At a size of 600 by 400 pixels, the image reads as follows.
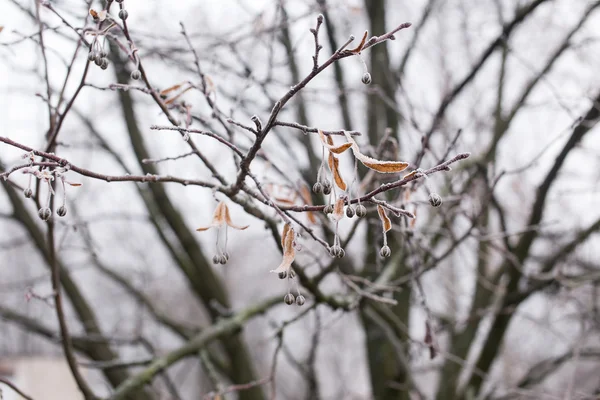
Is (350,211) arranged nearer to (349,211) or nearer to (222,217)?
(349,211)

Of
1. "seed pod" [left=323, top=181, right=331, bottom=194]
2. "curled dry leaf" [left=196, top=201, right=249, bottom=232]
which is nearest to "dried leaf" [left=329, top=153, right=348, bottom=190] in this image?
"seed pod" [left=323, top=181, right=331, bottom=194]

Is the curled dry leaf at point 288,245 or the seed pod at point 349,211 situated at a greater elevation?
the curled dry leaf at point 288,245

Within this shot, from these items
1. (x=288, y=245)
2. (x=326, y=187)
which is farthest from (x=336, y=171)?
(x=288, y=245)

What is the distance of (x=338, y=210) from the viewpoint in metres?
0.85

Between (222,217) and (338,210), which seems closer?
(338,210)

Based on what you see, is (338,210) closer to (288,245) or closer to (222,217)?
(288,245)

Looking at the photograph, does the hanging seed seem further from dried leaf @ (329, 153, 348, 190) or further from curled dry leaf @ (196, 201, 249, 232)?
curled dry leaf @ (196, 201, 249, 232)

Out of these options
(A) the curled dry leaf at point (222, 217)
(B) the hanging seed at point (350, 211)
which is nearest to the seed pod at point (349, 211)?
(B) the hanging seed at point (350, 211)

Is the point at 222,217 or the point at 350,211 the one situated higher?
the point at 222,217

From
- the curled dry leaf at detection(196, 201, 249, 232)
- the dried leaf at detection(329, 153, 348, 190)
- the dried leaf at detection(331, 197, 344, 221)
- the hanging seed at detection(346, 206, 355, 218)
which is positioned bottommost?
the hanging seed at detection(346, 206, 355, 218)

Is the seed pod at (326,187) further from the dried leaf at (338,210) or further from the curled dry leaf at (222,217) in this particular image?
the curled dry leaf at (222,217)

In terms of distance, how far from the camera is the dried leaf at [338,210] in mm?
836

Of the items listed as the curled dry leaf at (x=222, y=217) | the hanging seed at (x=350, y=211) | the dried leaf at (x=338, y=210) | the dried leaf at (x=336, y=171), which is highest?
the curled dry leaf at (x=222, y=217)

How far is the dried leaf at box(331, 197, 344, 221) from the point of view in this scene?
32.9 inches
